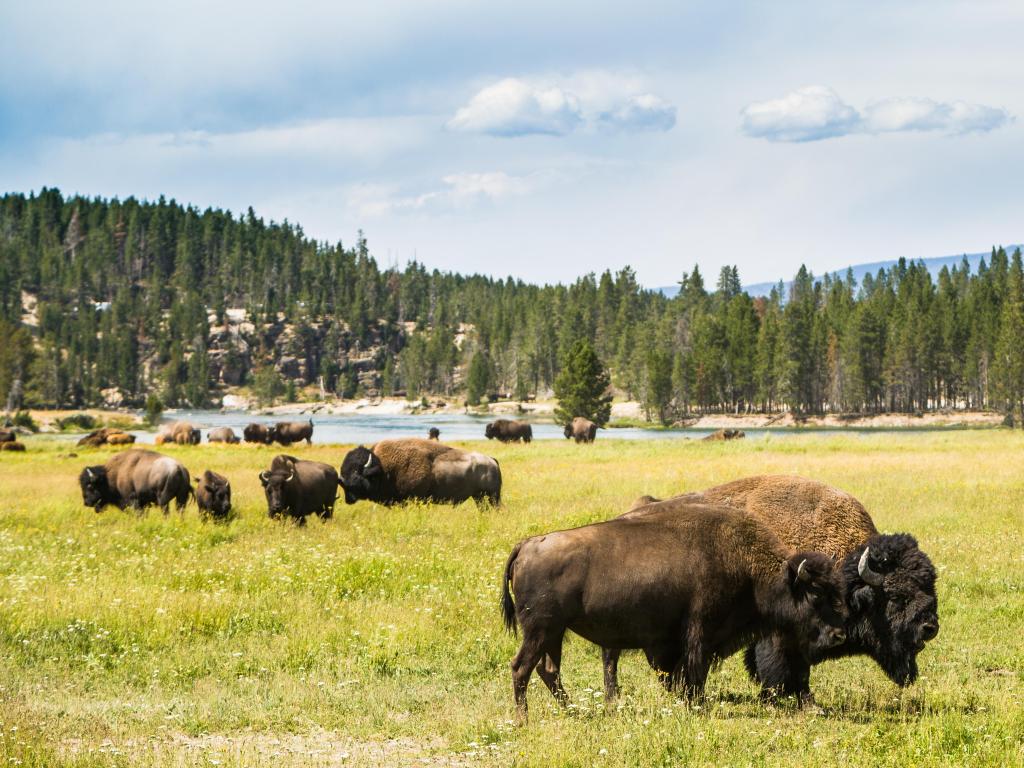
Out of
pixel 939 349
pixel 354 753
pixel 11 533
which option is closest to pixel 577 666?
pixel 354 753

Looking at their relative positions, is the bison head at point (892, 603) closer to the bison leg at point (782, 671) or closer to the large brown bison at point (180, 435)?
the bison leg at point (782, 671)

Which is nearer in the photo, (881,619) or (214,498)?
(881,619)

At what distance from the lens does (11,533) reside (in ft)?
60.8

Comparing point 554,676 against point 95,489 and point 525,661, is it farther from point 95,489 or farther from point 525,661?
point 95,489

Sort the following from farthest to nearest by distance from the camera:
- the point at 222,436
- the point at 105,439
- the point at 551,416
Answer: the point at 551,416, the point at 222,436, the point at 105,439

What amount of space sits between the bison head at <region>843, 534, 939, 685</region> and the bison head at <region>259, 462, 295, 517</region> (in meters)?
14.1

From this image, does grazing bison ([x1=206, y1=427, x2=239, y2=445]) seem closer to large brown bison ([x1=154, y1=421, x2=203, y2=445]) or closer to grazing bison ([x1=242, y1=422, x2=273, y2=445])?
grazing bison ([x1=242, y1=422, x2=273, y2=445])

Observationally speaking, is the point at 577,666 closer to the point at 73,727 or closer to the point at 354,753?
the point at 354,753

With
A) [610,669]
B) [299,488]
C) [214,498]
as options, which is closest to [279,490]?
[299,488]

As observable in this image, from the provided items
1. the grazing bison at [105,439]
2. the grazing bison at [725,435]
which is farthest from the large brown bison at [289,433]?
the grazing bison at [725,435]

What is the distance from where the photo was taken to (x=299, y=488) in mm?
20328

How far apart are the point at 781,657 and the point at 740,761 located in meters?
2.00

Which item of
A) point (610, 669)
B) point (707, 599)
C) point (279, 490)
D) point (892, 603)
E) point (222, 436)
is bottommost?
point (222, 436)

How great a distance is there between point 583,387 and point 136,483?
2953 inches
